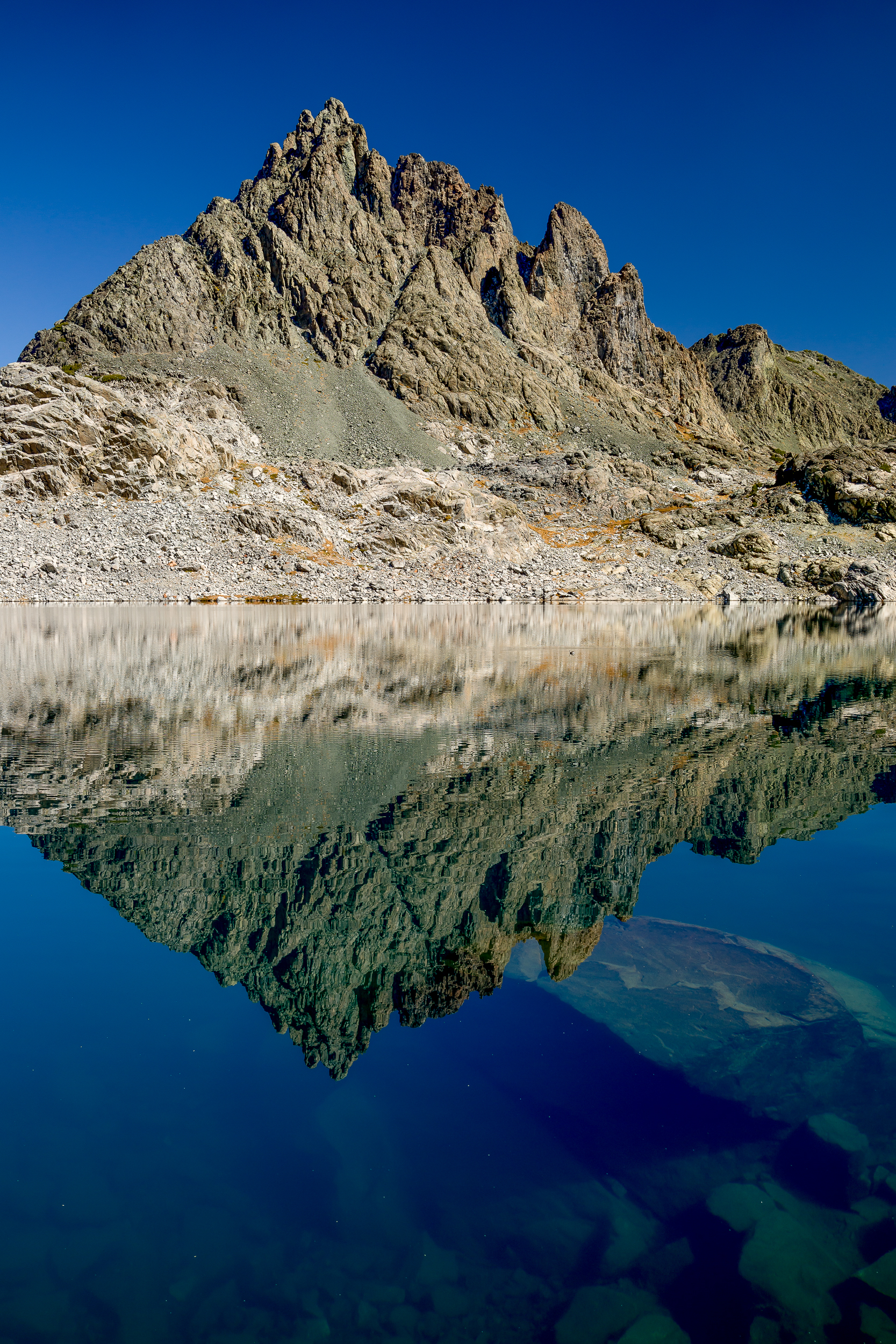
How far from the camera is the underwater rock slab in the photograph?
584 centimetres

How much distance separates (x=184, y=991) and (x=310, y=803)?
535 centimetres

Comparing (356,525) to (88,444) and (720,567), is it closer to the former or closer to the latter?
(88,444)

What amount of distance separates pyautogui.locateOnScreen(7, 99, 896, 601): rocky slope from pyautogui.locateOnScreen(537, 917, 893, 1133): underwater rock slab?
3091 inches

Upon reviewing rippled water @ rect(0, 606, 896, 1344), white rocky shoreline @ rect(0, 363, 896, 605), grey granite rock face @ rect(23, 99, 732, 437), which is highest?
grey granite rock face @ rect(23, 99, 732, 437)

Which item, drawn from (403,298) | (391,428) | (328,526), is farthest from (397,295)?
(328,526)

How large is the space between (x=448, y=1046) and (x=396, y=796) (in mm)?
6496

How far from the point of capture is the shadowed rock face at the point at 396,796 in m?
7.75

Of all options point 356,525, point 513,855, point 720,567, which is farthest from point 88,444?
point 513,855

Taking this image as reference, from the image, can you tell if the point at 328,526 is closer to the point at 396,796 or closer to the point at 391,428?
the point at 391,428

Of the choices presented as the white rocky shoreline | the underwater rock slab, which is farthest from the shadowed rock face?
the white rocky shoreline

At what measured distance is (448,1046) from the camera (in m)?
6.34

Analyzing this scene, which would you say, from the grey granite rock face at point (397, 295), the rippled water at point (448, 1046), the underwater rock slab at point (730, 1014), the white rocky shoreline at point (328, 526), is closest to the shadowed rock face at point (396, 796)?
the rippled water at point (448, 1046)

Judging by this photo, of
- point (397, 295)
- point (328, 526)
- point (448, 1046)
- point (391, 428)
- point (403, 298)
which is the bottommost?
point (448, 1046)

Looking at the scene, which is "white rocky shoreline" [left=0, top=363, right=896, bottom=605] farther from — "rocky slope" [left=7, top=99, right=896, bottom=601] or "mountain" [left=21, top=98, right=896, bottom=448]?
"mountain" [left=21, top=98, right=896, bottom=448]
